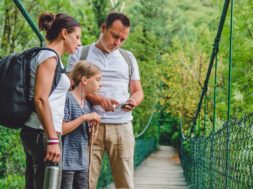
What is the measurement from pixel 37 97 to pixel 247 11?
9734mm

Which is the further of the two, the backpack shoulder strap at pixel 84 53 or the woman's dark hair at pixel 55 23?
the backpack shoulder strap at pixel 84 53

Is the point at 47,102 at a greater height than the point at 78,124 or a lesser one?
greater

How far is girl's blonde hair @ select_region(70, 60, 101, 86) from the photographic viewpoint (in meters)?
2.95

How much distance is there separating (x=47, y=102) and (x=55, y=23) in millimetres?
360

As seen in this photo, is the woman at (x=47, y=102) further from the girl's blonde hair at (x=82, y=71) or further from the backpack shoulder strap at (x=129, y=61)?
the backpack shoulder strap at (x=129, y=61)

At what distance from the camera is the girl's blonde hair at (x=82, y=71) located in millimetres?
2949

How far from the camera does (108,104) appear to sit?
3002 millimetres

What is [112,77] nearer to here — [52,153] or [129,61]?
[129,61]

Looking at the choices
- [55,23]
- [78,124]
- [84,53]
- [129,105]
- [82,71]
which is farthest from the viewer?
[84,53]

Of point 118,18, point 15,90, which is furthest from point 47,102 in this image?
point 118,18

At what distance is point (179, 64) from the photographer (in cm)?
1764

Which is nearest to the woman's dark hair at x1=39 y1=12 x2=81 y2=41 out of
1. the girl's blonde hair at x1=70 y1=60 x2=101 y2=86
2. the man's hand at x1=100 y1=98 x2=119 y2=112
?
the girl's blonde hair at x1=70 y1=60 x2=101 y2=86

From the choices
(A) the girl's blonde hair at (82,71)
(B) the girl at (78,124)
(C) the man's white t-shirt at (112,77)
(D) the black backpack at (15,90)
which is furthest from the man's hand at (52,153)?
(C) the man's white t-shirt at (112,77)

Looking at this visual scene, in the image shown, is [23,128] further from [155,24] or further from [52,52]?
[155,24]
